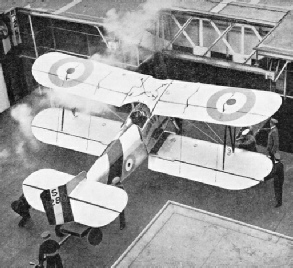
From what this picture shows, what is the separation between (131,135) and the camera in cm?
1371

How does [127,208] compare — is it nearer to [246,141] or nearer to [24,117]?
[246,141]

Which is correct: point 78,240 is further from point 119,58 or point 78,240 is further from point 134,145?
point 119,58

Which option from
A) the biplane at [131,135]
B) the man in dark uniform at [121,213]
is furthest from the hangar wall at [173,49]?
the man in dark uniform at [121,213]

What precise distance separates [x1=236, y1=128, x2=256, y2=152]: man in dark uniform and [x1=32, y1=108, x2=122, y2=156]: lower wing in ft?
10.2

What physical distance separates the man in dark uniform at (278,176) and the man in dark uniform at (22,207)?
544 centimetres

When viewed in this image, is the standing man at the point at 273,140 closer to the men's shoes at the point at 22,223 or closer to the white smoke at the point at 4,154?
the men's shoes at the point at 22,223

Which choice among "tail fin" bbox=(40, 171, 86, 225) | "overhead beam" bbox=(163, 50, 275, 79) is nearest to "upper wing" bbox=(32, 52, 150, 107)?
"overhead beam" bbox=(163, 50, 275, 79)

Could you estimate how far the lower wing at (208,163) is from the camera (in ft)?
44.2

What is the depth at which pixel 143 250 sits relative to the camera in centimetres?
848

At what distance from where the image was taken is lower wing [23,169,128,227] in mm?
11398

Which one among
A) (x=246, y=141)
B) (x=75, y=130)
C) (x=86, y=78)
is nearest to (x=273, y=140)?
(x=246, y=141)

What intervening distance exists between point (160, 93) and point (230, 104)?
73.6 inches

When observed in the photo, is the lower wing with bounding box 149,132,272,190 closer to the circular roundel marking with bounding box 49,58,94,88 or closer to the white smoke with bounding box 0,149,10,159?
the circular roundel marking with bounding box 49,58,94,88

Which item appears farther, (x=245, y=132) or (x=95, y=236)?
(x=245, y=132)
